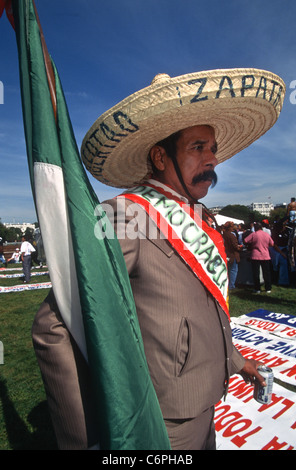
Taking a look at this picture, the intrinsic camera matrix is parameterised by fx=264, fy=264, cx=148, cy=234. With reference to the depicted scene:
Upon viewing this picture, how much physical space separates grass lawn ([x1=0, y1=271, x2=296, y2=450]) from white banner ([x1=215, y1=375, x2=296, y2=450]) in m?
1.71

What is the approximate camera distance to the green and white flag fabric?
0.87 meters

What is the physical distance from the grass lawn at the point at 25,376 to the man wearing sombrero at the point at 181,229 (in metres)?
2.23

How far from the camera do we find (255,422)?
8.71 ft

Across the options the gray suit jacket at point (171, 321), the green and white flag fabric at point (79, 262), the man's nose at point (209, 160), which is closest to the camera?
the green and white flag fabric at point (79, 262)

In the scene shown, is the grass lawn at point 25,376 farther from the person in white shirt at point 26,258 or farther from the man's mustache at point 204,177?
the person in white shirt at point 26,258

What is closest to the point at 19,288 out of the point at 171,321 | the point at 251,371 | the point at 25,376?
the point at 25,376

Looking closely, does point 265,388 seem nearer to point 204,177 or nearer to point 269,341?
point 204,177

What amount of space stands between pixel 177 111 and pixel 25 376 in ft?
14.4

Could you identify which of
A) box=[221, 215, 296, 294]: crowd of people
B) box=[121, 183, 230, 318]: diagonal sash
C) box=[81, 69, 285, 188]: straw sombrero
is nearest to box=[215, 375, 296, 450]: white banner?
box=[121, 183, 230, 318]: diagonal sash

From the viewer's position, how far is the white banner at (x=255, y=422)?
2.39 meters

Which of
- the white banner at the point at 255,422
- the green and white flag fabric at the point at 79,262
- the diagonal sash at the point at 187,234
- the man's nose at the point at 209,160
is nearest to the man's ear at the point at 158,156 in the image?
the diagonal sash at the point at 187,234

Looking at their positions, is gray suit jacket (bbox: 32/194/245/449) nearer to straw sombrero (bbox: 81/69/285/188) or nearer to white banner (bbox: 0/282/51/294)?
straw sombrero (bbox: 81/69/285/188)

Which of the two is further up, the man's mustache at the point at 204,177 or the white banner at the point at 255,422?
the man's mustache at the point at 204,177
